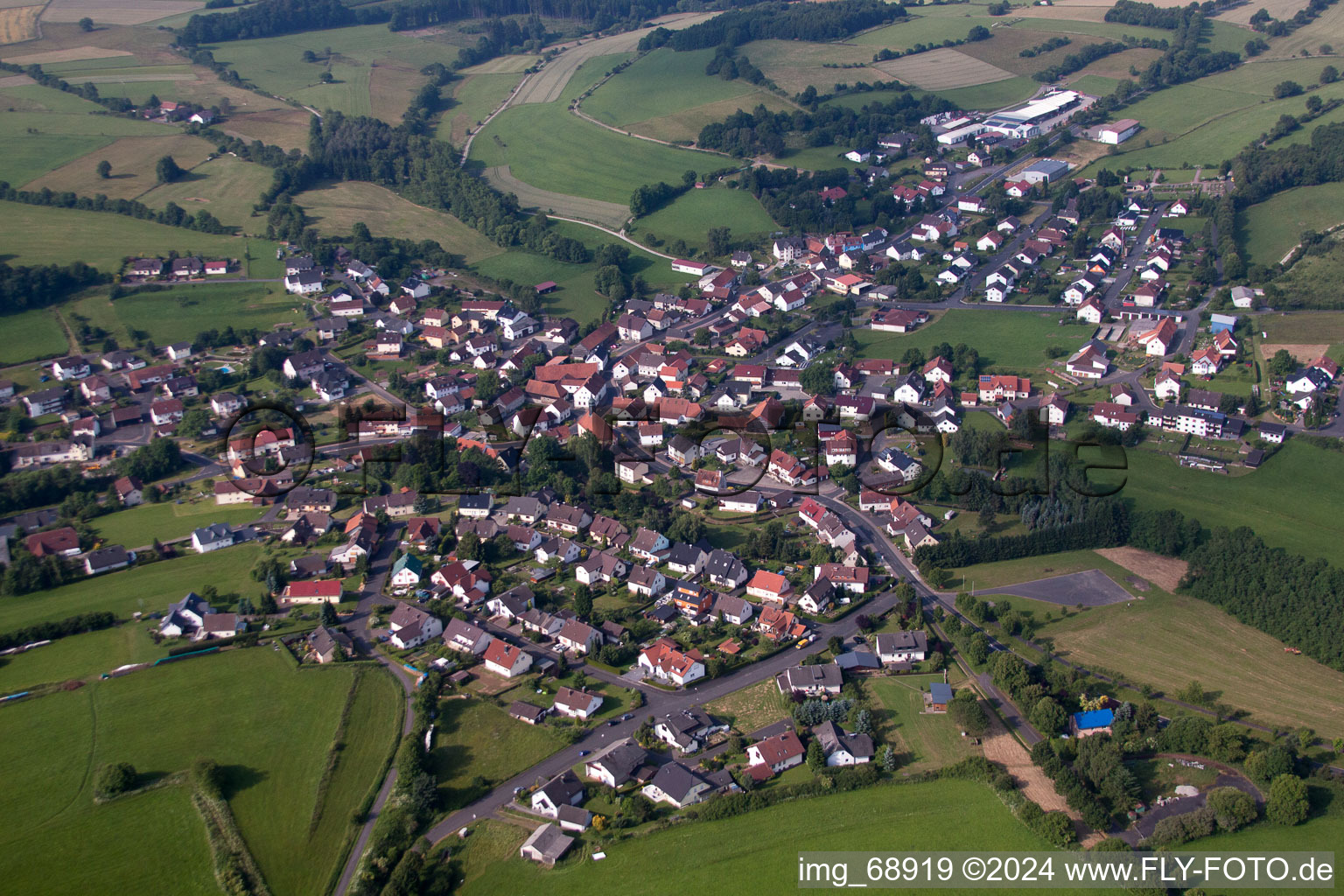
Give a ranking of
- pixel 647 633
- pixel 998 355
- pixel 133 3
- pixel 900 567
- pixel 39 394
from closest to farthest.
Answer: pixel 647 633 → pixel 900 567 → pixel 39 394 → pixel 998 355 → pixel 133 3

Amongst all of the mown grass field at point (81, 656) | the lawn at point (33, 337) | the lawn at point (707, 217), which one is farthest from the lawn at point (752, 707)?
the lawn at point (707, 217)

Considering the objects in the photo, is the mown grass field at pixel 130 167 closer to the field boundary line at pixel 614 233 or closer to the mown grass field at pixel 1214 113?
the field boundary line at pixel 614 233

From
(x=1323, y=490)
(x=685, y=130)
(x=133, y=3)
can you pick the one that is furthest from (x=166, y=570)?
(x=133, y=3)

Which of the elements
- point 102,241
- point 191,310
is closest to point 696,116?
point 191,310

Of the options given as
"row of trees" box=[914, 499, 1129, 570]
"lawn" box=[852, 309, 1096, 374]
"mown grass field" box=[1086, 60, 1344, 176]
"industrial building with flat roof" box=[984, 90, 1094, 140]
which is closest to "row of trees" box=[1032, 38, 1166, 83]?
"industrial building with flat roof" box=[984, 90, 1094, 140]

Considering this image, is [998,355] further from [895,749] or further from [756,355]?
[895,749]

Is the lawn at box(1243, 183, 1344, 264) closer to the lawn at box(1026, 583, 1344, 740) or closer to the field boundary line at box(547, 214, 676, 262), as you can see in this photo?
the lawn at box(1026, 583, 1344, 740)
